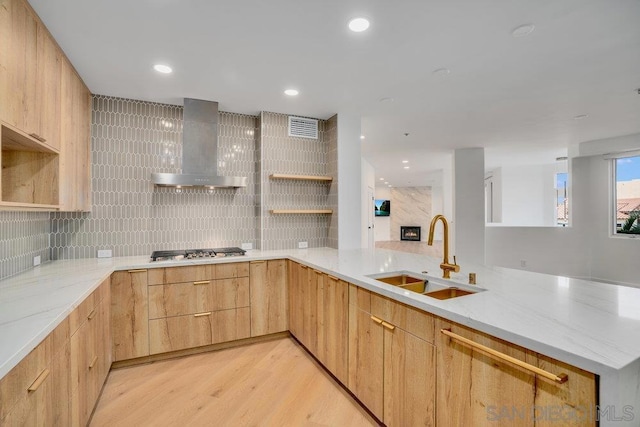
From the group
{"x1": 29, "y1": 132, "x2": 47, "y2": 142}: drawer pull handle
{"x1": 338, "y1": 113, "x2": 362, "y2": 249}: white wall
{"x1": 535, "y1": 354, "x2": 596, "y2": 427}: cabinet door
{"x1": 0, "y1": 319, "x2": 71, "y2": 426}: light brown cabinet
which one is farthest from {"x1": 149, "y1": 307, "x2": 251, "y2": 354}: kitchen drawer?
{"x1": 535, "y1": 354, "x2": 596, "y2": 427}: cabinet door

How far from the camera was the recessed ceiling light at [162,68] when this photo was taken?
2.35 metres

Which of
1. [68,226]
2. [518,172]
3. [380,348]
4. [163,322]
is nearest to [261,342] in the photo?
[163,322]

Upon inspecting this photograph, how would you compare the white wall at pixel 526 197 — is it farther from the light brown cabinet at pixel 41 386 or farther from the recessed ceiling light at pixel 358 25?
the light brown cabinet at pixel 41 386

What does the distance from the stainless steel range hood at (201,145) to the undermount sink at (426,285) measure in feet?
6.00

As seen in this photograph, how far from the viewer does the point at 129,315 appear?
249 cm

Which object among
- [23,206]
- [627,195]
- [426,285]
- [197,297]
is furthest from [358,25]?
[627,195]

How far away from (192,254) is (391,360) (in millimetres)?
2110

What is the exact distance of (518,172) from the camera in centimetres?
770

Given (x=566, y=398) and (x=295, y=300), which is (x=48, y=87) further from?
(x=566, y=398)

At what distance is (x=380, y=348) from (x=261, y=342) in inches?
66.5

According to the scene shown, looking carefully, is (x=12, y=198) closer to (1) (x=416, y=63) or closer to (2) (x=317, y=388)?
(2) (x=317, y=388)

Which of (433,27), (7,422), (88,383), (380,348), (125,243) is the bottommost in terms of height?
(88,383)

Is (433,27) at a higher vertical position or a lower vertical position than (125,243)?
higher

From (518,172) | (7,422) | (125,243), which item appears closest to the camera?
(7,422)
